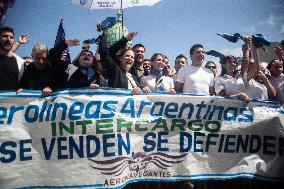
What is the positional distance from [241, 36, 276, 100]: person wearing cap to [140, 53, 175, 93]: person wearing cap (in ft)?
4.37

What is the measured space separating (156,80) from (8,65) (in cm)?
253

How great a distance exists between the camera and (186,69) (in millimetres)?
5520

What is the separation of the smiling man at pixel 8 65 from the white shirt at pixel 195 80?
106 inches

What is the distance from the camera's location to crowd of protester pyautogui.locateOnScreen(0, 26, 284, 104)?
14.9 ft

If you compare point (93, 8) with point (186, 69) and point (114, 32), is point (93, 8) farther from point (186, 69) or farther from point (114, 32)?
point (114, 32)

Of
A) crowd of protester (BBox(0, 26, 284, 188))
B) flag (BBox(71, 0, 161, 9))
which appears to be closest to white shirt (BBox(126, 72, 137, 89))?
crowd of protester (BBox(0, 26, 284, 188))

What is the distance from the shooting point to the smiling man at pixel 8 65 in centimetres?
439

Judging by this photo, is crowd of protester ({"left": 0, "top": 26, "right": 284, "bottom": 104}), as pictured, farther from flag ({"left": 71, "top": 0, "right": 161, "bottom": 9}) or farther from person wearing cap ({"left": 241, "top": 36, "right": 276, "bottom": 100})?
flag ({"left": 71, "top": 0, "right": 161, "bottom": 9})

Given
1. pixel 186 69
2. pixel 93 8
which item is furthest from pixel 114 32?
pixel 186 69

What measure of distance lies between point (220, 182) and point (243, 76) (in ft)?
6.13

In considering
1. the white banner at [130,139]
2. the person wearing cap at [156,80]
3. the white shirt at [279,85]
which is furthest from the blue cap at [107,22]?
the white shirt at [279,85]

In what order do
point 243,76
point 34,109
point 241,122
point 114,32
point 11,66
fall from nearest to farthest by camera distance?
point 34,109
point 11,66
point 241,122
point 243,76
point 114,32

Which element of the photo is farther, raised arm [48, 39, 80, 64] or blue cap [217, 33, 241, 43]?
blue cap [217, 33, 241, 43]

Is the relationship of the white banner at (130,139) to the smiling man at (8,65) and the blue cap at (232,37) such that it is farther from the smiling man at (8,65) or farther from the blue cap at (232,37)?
the blue cap at (232,37)
